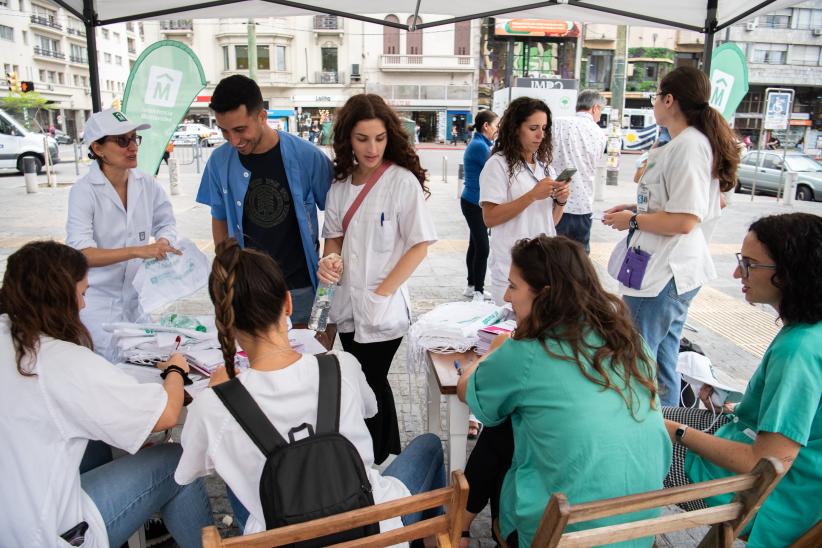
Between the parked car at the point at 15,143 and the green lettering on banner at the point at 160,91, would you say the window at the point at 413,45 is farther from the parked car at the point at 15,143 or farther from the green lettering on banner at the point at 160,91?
the green lettering on banner at the point at 160,91

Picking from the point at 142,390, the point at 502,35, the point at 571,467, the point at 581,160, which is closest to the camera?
the point at 571,467

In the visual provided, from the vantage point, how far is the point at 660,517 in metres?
1.26

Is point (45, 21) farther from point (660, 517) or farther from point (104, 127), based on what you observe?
point (660, 517)

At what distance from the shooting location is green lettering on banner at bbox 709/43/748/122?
5500mm

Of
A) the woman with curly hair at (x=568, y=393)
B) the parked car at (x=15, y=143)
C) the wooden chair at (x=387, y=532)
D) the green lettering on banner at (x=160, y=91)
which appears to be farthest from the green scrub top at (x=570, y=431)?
the parked car at (x=15, y=143)

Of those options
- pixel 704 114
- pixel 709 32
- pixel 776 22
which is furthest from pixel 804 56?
pixel 704 114

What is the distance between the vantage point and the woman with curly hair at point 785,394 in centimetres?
150

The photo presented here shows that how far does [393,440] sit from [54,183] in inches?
614

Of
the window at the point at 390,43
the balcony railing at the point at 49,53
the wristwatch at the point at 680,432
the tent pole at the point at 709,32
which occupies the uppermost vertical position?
the window at the point at 390,43

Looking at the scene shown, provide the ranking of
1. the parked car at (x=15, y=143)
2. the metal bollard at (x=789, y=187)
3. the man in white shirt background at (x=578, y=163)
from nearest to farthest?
the man in white shirt background at (x=578, y=163) → the metal bollard at (x=789, y=187) → the parked car at (x=15, y=143)

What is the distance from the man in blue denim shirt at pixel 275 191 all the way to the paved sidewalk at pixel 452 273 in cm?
120

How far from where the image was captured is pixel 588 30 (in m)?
42.8

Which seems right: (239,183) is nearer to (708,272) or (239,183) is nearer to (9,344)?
(9,344)

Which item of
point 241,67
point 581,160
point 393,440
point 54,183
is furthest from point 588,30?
point 393,440
